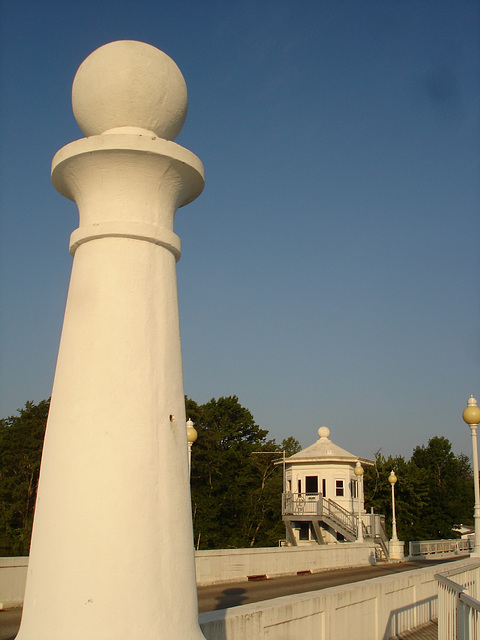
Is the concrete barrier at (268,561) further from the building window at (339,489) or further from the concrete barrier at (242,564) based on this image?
the building window at (339,489)

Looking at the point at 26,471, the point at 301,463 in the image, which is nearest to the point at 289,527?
the point at 301,463

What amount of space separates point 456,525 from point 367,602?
58.8m

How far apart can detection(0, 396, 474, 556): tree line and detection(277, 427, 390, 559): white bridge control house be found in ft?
22.8

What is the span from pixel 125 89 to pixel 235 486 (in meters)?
47.2

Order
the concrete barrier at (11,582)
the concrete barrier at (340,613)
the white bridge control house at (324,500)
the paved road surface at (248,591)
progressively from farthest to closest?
the white bridge control house at (324,500), the concrete barrier at (11,582), the paved road surface at (248,591), the concrete barrier at (340,613)

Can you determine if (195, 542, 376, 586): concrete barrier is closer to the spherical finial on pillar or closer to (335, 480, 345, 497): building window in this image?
(335, 480, 345, 497): building window

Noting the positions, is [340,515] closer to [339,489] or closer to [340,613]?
[339,489]

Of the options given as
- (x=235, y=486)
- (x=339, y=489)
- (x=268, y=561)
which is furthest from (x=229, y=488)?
(x=268, y=561)

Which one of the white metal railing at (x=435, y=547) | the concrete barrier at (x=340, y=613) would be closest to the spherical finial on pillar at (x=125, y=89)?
the concrete barrier at (x=340, y=613)

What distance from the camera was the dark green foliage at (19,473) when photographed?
3875cm

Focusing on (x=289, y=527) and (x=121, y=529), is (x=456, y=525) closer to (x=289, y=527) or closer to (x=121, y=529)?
(x=289, y=527)

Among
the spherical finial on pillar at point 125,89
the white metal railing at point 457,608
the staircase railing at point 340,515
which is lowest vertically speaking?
the white metal railing at point 457,608

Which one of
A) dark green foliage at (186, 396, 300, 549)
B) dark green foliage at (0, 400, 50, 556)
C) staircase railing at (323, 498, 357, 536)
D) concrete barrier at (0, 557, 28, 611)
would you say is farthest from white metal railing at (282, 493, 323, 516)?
concrete barrier at (0, 557, 28, 611)

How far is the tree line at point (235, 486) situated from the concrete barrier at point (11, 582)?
28.1m
